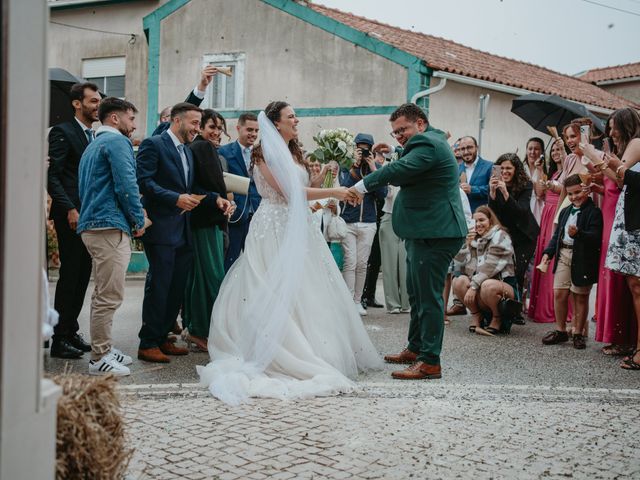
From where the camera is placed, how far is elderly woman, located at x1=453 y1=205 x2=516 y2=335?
26.9ft

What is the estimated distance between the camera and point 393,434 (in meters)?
4.27

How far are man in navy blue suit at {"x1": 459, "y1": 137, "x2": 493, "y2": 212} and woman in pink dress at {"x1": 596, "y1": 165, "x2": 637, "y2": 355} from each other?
2.47 m

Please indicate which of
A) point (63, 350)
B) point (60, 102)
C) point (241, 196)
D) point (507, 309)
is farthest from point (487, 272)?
point (60, 102)

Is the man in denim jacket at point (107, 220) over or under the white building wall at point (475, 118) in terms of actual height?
under

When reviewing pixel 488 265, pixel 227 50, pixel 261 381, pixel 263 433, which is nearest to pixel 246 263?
pixel 261 381

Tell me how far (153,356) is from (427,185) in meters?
2.89

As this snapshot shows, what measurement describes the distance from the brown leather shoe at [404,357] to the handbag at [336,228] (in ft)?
10.3

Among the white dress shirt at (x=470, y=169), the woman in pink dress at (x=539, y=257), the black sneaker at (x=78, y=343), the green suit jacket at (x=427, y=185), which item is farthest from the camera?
the white dress shirt at (x=470, y=169)

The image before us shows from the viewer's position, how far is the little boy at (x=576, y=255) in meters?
7.27

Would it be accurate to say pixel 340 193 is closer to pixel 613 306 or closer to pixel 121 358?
pixel 121 358

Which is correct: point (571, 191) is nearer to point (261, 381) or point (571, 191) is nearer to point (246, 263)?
point (246, 263)

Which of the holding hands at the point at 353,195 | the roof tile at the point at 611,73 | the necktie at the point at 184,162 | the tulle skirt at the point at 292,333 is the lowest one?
the tulle skirt at the point at 292,333

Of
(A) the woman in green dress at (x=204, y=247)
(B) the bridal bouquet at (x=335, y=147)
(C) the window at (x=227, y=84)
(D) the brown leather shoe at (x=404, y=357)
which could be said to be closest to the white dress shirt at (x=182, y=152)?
(A) the woman in green dress at (x=204, y=247)

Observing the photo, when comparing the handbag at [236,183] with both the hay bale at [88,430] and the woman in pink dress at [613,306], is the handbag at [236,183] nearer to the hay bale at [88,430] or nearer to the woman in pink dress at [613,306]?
the woman in pink dress at [613,306]
